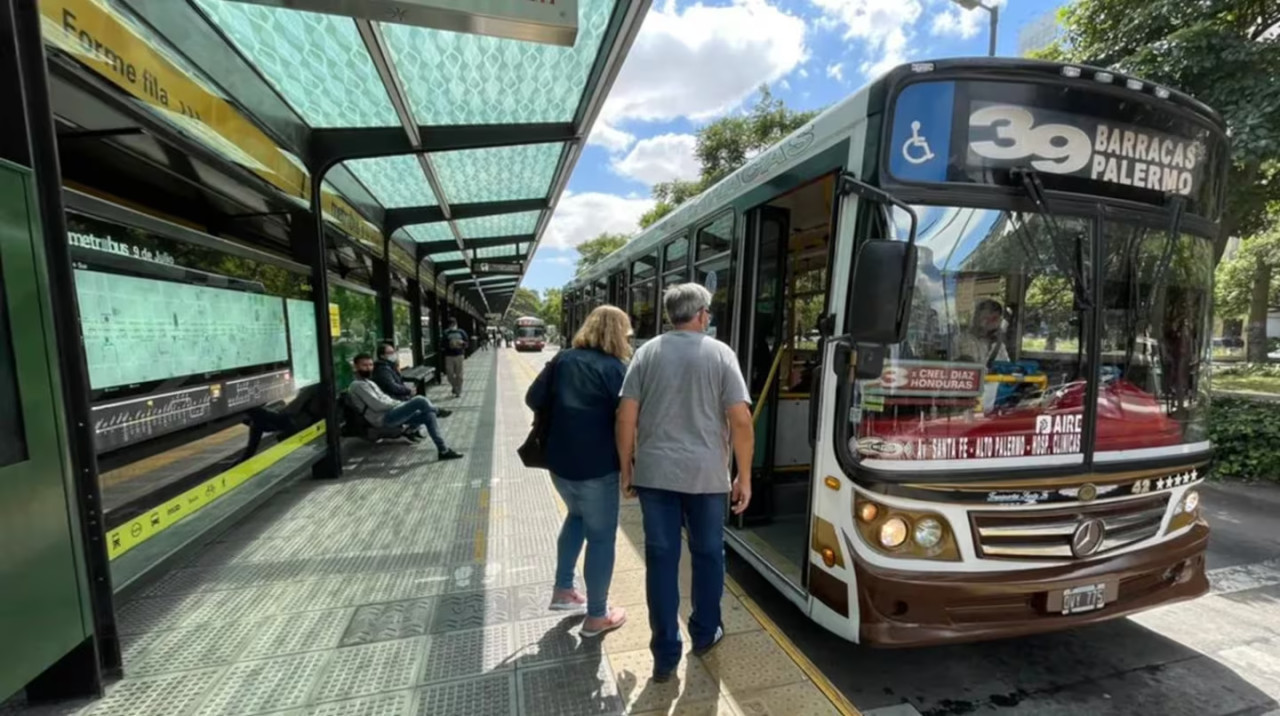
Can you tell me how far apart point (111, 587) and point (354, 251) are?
6289mm

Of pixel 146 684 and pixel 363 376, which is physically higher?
pixel 363 376

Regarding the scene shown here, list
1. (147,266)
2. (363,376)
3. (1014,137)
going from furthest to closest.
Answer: (363,376)
(147,266)
(1014,137)

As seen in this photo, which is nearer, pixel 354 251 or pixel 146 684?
pixel 146 684

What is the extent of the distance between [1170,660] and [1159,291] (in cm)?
188

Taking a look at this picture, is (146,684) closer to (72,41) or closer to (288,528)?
(288,528)

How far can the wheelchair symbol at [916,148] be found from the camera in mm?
2486

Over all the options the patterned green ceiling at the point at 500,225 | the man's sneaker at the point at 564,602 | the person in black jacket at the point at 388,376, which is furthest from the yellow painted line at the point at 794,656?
the patterned green ceiling at the point at 500,225

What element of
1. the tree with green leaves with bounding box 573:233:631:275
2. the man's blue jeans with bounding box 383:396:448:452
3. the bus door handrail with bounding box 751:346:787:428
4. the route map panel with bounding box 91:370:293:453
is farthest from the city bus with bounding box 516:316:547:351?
the bus door handrail with bounding box 751:346:787:428

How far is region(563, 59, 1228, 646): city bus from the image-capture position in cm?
244

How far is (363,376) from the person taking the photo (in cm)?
710

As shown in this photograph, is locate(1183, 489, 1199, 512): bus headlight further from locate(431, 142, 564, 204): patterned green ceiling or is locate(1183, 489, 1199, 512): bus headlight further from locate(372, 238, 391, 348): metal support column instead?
locate(372, 238, 391, 348): metal support column

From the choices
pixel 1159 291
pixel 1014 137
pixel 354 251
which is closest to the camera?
pixel 1014 137

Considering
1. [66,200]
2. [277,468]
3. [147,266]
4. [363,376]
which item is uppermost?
[66,200]

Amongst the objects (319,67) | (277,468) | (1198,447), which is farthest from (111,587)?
(1198,447)
